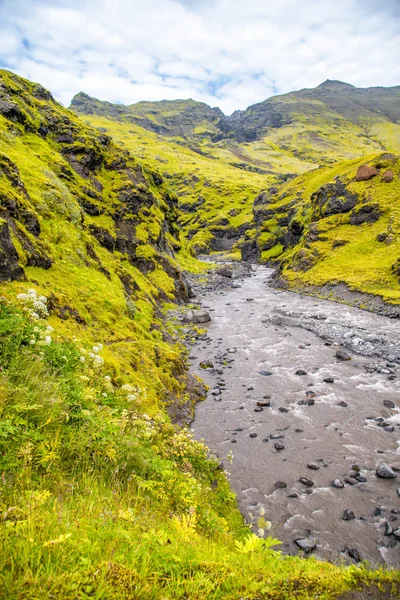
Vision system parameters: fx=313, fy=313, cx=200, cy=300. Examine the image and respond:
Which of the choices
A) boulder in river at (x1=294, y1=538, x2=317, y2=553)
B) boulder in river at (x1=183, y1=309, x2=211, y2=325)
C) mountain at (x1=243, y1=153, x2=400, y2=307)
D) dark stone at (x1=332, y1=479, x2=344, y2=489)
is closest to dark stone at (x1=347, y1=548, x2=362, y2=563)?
boulder in river at (x1=294, y1=538, x2=317, y2=553)

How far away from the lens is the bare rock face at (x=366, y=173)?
63.4 meters

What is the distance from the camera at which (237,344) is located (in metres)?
26.6

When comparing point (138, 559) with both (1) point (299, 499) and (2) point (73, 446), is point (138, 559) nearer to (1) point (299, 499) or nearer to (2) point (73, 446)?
(2) point (73, 446)

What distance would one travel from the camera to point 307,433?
48.0 feet

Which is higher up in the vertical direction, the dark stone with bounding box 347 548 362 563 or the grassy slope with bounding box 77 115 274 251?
the grassy slope with bounding box 77 115 274 251

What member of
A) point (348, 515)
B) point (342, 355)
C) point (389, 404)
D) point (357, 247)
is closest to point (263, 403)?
point (389, 404)

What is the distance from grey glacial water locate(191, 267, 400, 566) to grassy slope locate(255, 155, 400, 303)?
17.7 meters

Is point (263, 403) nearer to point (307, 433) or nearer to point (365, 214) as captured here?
point (307, 433)

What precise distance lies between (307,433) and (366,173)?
65.4 metres

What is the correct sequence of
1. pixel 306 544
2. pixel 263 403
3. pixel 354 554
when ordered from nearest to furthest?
pixel 354 554 → pixel 306 544 → pixel 263 403

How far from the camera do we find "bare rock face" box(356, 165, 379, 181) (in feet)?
208

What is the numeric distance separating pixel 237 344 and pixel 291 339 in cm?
509

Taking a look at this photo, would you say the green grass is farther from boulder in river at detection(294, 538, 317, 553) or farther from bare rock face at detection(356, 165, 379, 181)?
bare rock face at detection(356, 165, 379, 181)

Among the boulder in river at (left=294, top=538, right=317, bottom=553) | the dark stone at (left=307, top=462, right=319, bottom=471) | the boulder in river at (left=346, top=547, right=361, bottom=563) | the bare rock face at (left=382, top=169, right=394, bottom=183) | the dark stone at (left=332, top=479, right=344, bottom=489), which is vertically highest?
the bare rock face at (left=382, top=169, right=394, bottom=183)
